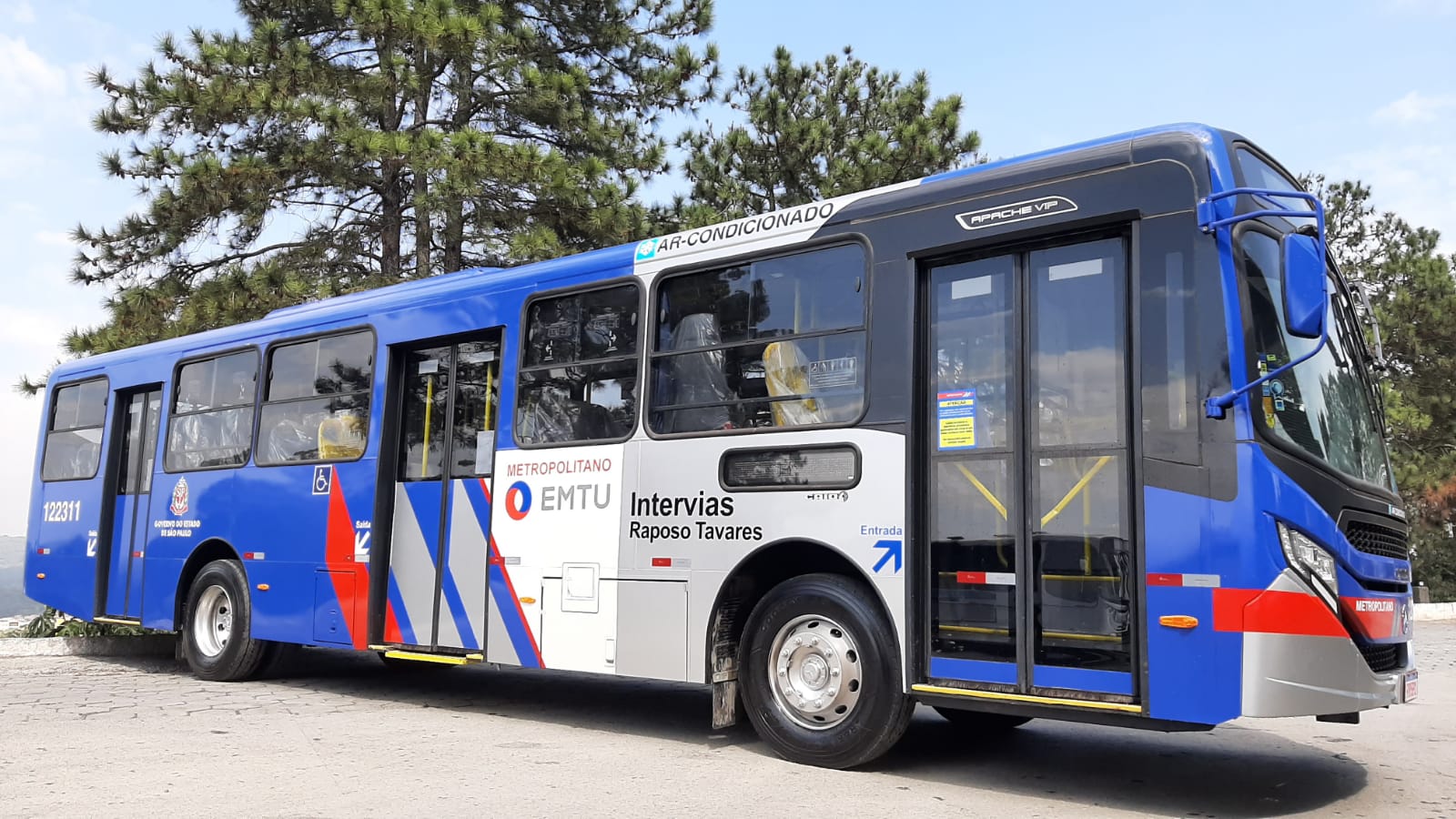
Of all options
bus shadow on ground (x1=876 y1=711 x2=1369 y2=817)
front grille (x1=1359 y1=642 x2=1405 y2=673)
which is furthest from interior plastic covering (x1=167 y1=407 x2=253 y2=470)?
front grille (x1=1359 y1=642 x2=1405 y2=673)

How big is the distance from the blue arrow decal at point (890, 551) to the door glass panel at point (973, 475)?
0.17 metres

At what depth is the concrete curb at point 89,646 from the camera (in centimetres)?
1273

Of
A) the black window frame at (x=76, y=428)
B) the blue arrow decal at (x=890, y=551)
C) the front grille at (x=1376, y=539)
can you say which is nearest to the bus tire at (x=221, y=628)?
the black window frame at (x=76, y=428)

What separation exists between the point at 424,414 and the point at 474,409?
0.60 m

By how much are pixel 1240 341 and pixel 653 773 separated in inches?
145

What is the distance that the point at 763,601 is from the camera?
702cm

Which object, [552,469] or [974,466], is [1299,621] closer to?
[974,466]

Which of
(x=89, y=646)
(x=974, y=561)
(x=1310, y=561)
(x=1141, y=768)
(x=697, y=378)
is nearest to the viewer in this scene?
(x=1310, y=561)

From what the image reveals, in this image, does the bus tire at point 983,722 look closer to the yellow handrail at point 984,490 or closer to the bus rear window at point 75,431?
the yellow handrail at point 984,490

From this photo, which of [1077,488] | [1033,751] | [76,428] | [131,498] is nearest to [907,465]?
A: [1077,488]

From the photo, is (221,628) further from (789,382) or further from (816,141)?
(816,141)

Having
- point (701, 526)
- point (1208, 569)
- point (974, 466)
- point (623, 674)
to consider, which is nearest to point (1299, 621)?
point (1208, 569)

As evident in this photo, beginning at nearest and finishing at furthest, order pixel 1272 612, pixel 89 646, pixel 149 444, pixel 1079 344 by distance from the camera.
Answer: pixel 1272 612
pixel 1079 344
pixel 149 444
pixel 89 646

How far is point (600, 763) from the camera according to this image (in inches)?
266
